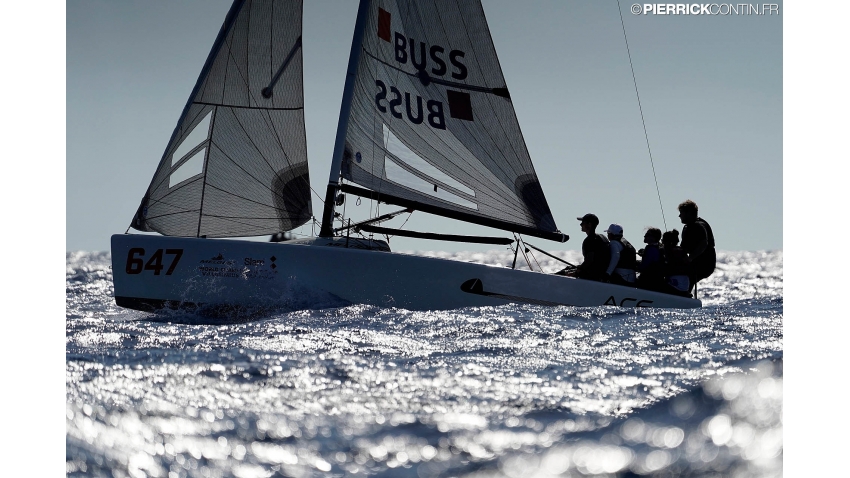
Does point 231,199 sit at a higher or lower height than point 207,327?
higher

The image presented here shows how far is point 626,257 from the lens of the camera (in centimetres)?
947

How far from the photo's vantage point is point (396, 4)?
9.48 meters

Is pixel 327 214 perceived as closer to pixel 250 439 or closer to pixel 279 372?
pixel 279 372

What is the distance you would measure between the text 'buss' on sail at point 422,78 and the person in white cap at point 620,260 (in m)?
2.22

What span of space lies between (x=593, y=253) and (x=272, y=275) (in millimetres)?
3688

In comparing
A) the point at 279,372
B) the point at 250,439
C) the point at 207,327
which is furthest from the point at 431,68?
the point at 250,439

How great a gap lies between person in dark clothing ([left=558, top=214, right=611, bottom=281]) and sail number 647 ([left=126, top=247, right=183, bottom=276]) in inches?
175

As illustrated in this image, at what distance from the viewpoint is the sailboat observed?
797cm

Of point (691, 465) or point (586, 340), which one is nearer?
point (691, 465)

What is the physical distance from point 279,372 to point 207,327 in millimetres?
2483

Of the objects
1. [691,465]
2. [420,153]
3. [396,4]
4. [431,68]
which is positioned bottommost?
[691,465]

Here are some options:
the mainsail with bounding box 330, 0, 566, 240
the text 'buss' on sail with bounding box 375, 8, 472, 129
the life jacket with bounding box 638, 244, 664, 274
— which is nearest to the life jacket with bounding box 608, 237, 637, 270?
the life jacket with bounding box 638, 244, 664, 274

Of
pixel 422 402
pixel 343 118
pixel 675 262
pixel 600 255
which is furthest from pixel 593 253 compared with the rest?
pixel 422 402

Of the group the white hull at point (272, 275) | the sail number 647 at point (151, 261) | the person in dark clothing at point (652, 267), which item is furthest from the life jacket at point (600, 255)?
the sail number 647 at point (151, 261)
